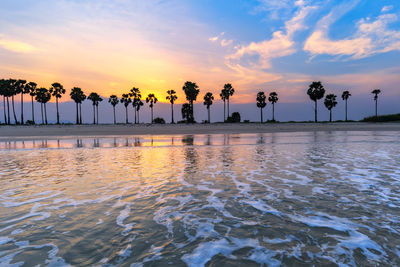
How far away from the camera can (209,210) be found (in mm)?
5734

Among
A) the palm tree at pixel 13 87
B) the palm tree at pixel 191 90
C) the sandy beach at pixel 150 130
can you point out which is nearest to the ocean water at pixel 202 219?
the sandy beach at pixel 150 130

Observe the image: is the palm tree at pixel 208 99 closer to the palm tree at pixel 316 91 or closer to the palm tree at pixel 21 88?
the palm tree at pixel 316 91

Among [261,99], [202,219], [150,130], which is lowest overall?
[202,219]

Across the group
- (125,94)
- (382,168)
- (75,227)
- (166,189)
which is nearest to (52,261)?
(75,227)

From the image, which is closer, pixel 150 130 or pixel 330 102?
pixel 150 130

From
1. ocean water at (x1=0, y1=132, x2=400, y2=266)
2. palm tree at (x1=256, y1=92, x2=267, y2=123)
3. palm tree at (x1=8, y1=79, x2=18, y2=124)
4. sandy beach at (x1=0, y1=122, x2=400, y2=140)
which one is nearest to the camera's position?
ocean water at (x1=0, y1=132, x2=400, y2=266)

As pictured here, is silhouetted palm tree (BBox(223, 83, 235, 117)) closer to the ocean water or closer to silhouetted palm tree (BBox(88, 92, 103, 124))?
silhouetted palm tree (BBox(88, 92, 103, 124))

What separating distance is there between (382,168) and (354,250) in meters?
9.01

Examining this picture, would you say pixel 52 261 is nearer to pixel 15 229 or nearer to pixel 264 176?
pixel 15 229

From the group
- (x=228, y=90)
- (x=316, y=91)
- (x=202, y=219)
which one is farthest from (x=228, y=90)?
(x=202, y=219)

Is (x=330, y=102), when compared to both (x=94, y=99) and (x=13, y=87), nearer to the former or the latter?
(x=94, y=99)

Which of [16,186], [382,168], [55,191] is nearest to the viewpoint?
[55,191]

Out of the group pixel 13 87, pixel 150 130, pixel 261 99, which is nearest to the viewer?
pixel 150 130

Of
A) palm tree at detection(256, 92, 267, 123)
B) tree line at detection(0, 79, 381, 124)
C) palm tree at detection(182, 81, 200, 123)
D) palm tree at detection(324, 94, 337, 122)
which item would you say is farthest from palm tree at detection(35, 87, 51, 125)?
palm tree at detection(324, 94, 337, 122)
